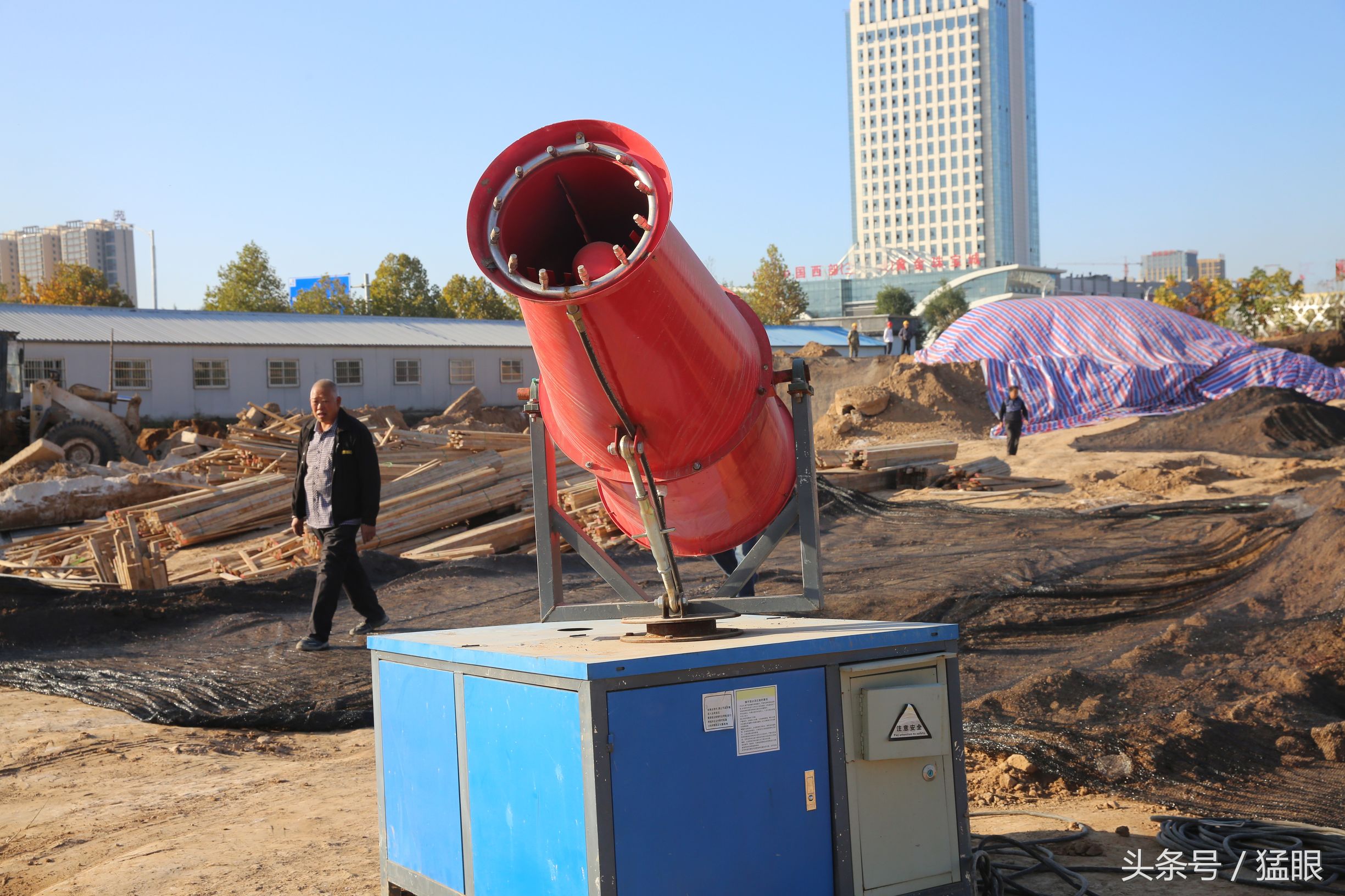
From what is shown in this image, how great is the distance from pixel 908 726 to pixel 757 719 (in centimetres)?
50

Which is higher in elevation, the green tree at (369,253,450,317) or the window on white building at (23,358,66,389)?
the green tree at (369,253,450,317)

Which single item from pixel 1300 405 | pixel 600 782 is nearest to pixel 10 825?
pixel 600 782

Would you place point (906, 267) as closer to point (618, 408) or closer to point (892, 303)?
point (892, 303)

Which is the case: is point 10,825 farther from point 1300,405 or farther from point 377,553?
point 1300,405

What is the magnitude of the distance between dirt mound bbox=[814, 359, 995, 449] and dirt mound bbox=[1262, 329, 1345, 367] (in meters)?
16.0

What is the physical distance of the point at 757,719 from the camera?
126 inches

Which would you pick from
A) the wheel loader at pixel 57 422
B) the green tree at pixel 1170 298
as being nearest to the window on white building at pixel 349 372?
the wheel loader at pixel 57 422

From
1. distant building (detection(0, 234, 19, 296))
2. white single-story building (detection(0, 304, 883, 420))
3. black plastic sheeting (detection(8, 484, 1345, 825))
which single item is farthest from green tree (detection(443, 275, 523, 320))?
distant building (detection(0, 234, 19, 296))

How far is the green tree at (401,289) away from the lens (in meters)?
69.6

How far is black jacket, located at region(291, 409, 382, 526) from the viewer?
7891 mm

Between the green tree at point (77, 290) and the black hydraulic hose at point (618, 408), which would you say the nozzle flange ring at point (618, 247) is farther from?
the green tree at point (77, 290)

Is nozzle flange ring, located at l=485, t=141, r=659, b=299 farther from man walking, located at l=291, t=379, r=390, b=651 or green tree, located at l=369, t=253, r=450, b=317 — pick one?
green tree, located at l=369, t=253, r=450, b=317

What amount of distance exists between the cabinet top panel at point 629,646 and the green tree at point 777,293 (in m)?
76.7

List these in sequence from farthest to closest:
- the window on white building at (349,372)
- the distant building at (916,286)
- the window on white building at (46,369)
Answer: the distant building at (916,286) → the window on white building at (349,372) → the window on white building at (46,369)
